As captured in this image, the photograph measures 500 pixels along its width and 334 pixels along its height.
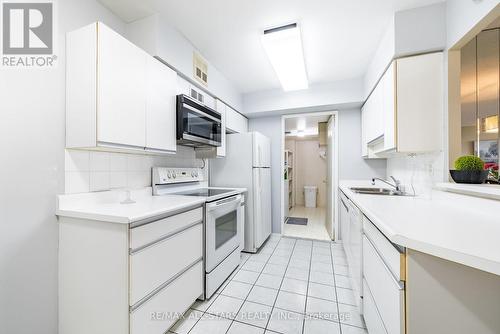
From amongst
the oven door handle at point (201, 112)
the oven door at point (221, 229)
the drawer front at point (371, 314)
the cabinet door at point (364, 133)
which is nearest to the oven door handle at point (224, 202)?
the oven door at point (221, 229)

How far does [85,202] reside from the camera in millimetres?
1395

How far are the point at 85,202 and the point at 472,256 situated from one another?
202 centimetres

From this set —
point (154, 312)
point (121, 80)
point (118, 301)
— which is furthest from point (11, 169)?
point (154, 312)

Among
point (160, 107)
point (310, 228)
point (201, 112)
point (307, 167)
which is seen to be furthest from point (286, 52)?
point (307, 167)

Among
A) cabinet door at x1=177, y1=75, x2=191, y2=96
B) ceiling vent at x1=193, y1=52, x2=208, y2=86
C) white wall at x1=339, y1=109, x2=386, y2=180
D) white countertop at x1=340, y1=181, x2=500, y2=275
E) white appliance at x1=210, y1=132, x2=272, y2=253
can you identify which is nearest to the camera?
white countertop at x1=340, y1=181, x2=500, y2=275

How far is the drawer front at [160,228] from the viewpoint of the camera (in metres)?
1.10

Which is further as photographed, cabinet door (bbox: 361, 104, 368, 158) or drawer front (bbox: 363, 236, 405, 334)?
cabinet door (bbox: 361, 104, 368, 158)

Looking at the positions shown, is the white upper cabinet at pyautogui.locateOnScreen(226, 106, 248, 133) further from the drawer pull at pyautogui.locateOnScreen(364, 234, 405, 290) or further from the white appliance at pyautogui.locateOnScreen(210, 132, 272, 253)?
the drawer pull at pyautogui.locateOnScreen(364, 234, 405, 290)

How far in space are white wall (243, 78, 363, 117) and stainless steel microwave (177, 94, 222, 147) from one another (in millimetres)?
1141

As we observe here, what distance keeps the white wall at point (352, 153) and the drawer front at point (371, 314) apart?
207cm

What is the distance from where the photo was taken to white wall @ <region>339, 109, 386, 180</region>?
10.1 ft

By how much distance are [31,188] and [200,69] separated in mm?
1768

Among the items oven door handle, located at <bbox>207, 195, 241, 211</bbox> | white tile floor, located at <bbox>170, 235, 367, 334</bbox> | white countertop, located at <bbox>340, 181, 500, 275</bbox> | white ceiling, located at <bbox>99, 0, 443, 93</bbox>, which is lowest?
white tile floor, located at <bbox>170, 235, 367, 334</bbox>

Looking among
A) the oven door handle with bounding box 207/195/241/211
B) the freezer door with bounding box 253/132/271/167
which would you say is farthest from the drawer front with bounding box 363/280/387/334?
the freezer door with bounding box 253/132/271/167
